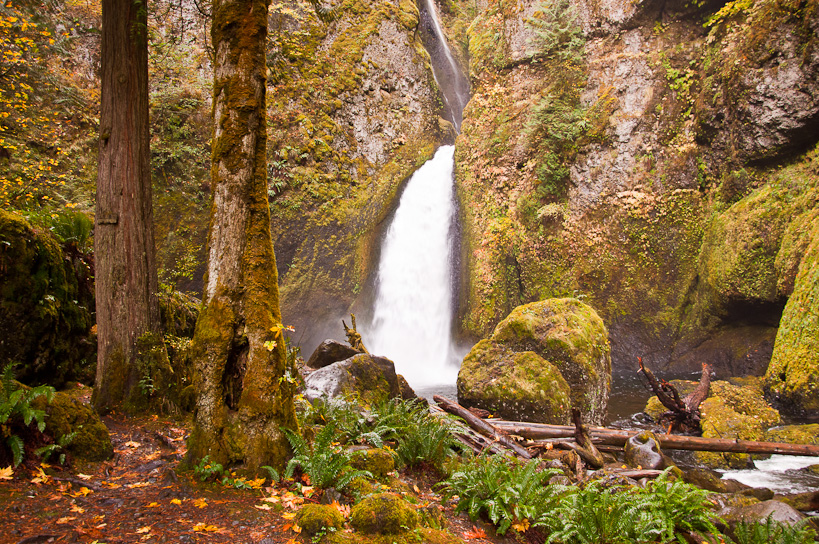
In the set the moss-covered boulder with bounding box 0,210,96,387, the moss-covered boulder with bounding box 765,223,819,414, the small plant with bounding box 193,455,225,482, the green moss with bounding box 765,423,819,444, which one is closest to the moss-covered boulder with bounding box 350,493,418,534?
the small plant with bounding box 193,455,225,482

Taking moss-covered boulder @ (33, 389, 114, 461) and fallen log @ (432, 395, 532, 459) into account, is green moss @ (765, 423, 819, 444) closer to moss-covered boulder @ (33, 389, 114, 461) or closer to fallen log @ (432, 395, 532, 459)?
fallen log @ (432, 395, 532, 459)

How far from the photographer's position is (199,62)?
15.0 metres

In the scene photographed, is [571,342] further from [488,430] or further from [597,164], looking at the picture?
[597,164]

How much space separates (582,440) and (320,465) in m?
4.68

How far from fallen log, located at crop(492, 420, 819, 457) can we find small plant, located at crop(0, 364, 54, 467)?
578 cm

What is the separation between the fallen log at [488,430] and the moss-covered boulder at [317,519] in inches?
152

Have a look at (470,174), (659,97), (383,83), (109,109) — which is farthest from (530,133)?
(109,109)

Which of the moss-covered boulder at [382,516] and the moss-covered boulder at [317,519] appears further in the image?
the moss-covered boulder at [382,516]

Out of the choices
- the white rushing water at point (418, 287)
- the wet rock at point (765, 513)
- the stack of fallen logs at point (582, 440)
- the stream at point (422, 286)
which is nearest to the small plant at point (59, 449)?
the stack of fallen logs at point (582, 440)

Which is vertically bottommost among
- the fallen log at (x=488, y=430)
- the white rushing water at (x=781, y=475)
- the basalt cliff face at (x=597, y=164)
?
the white rushing water at (x=781, y=475)

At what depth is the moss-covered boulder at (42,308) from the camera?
439 centimetres

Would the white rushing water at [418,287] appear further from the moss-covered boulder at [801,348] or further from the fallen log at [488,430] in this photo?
the moss-covered boulder at [801,348]

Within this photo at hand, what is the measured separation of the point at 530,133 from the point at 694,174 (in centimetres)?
591

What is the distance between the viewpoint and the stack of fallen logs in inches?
246
